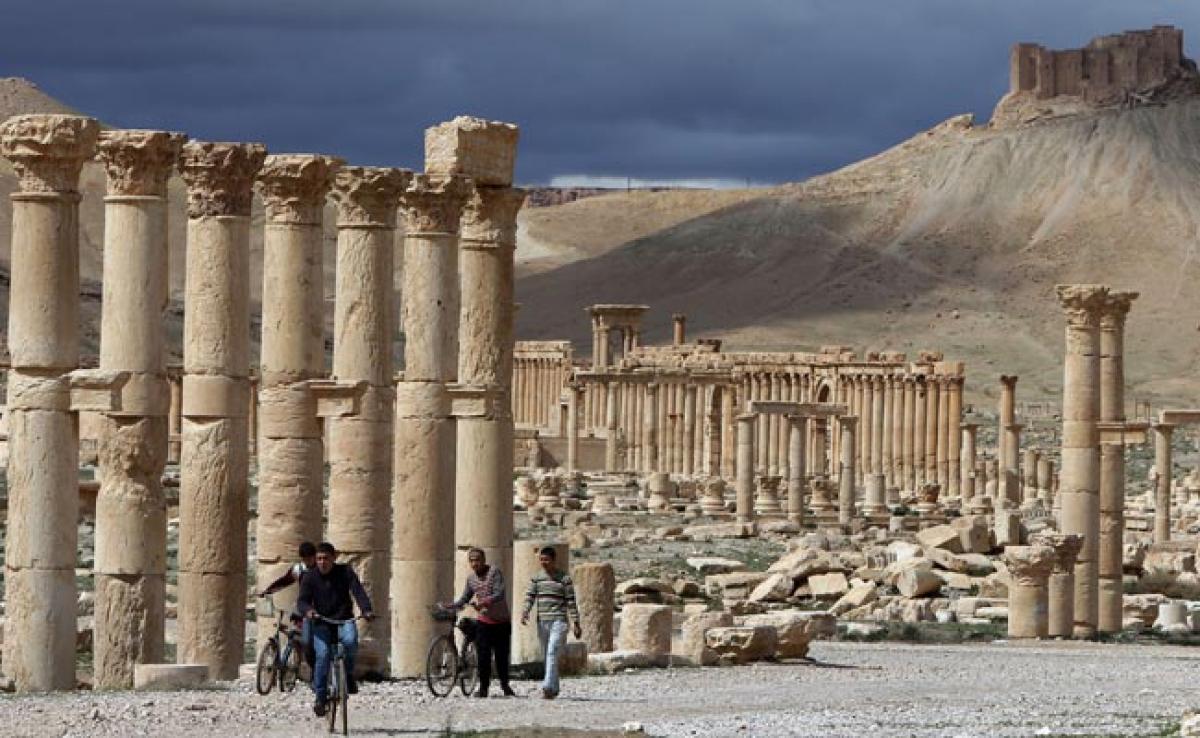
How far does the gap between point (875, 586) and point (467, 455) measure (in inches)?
604

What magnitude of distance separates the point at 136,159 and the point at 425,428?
413 centimetres

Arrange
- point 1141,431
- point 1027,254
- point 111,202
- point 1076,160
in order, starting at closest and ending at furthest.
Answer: point 111,202, point 1141,431, point 1027,254, point 1076,160

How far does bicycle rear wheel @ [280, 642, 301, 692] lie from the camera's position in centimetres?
2355

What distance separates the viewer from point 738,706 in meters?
24.1

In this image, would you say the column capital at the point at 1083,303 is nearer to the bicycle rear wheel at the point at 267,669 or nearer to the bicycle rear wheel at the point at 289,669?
the bicycle rear wheel at the point at 289,669

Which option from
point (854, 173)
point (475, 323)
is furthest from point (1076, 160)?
point (475, 323)

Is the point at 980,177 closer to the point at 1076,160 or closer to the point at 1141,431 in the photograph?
the point at 1076,160

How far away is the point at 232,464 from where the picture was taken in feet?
86.9

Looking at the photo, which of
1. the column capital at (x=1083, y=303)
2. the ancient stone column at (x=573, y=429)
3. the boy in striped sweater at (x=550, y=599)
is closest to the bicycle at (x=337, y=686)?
the boy in striped sweater at (x=550, y=599)

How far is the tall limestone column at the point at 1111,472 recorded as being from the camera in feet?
128

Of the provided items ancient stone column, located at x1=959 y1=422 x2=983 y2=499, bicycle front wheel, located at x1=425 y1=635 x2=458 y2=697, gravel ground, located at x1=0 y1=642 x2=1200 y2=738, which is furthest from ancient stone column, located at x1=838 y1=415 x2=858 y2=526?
bicycle front wheel, located at x1=425 y1=635 x2=458 y2=697

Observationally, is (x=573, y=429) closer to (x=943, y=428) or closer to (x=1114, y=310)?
(x=943, y=428)

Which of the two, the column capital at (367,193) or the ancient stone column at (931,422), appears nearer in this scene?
A: the column capital at (367,193)

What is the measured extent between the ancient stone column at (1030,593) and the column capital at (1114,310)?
379 cm
